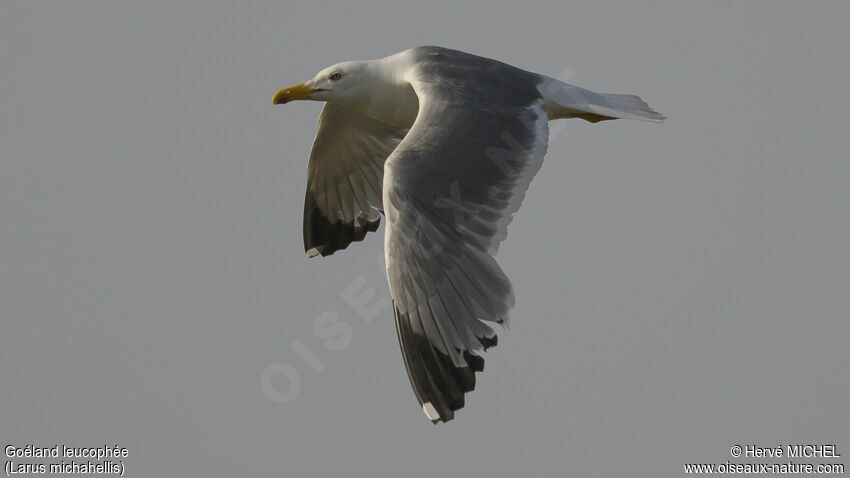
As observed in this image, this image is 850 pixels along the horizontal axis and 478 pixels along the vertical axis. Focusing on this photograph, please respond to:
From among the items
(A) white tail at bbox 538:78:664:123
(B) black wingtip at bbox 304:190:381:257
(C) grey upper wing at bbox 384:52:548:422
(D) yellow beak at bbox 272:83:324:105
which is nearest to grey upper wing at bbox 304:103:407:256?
(B) black wingtip at bbox 304:190:381:257

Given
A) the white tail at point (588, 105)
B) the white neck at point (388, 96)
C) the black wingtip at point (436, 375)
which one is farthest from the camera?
the white neck at point (388, 96)

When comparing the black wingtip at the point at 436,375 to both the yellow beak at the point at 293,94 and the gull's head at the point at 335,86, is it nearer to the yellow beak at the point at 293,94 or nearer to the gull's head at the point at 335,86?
the gull's head at the point at 335,86

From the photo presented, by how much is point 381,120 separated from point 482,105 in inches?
48.1

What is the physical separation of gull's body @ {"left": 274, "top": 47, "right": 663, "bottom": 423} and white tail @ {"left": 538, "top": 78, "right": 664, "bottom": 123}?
0.01 metres

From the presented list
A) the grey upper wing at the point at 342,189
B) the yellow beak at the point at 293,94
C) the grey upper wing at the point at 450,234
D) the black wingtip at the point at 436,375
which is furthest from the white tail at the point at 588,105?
the black wingtip at the point at 436,375

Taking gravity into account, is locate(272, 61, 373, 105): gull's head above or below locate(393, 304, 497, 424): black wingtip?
above

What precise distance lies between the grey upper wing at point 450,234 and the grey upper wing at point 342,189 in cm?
191

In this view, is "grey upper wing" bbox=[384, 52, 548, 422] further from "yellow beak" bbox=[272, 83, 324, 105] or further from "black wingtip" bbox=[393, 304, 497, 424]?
"yellow beak" bbox=[272, 83, 324, 105]

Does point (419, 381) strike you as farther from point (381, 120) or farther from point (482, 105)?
point (381, 120)

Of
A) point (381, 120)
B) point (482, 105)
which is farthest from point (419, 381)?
point (381, 120)

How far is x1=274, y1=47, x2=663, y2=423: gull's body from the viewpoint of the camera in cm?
762

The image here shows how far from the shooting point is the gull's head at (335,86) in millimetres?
9516

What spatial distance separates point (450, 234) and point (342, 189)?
281 cm

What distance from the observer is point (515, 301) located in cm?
767
